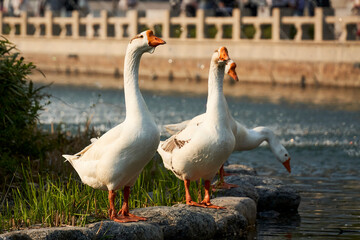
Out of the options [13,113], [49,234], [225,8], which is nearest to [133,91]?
[49,234]

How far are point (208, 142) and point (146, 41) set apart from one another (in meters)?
1.53

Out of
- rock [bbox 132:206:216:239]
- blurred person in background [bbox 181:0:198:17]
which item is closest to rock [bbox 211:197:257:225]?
rock [bbox 132:206:216:239]

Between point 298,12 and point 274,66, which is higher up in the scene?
point 298,12

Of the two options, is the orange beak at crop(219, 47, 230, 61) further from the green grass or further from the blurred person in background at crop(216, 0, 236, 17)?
the blurred person in background at crop(216, 0, 236, 17)

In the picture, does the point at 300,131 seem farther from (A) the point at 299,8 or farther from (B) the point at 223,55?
(A) the point at 299,8

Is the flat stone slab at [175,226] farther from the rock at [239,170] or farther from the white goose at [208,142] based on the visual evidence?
the rock at [239,170]

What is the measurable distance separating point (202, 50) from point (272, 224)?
70.3 ft

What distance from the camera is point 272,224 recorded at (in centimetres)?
1066

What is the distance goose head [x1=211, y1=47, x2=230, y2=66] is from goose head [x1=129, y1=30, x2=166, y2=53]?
4.39 ft

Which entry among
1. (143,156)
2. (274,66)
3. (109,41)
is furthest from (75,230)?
(109,41)

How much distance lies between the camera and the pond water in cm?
1071

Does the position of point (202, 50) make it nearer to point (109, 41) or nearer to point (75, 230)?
point (109, 41)

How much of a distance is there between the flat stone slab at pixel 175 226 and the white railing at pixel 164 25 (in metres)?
18.3

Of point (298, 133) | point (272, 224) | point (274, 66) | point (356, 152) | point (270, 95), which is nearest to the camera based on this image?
point (272, 224)
